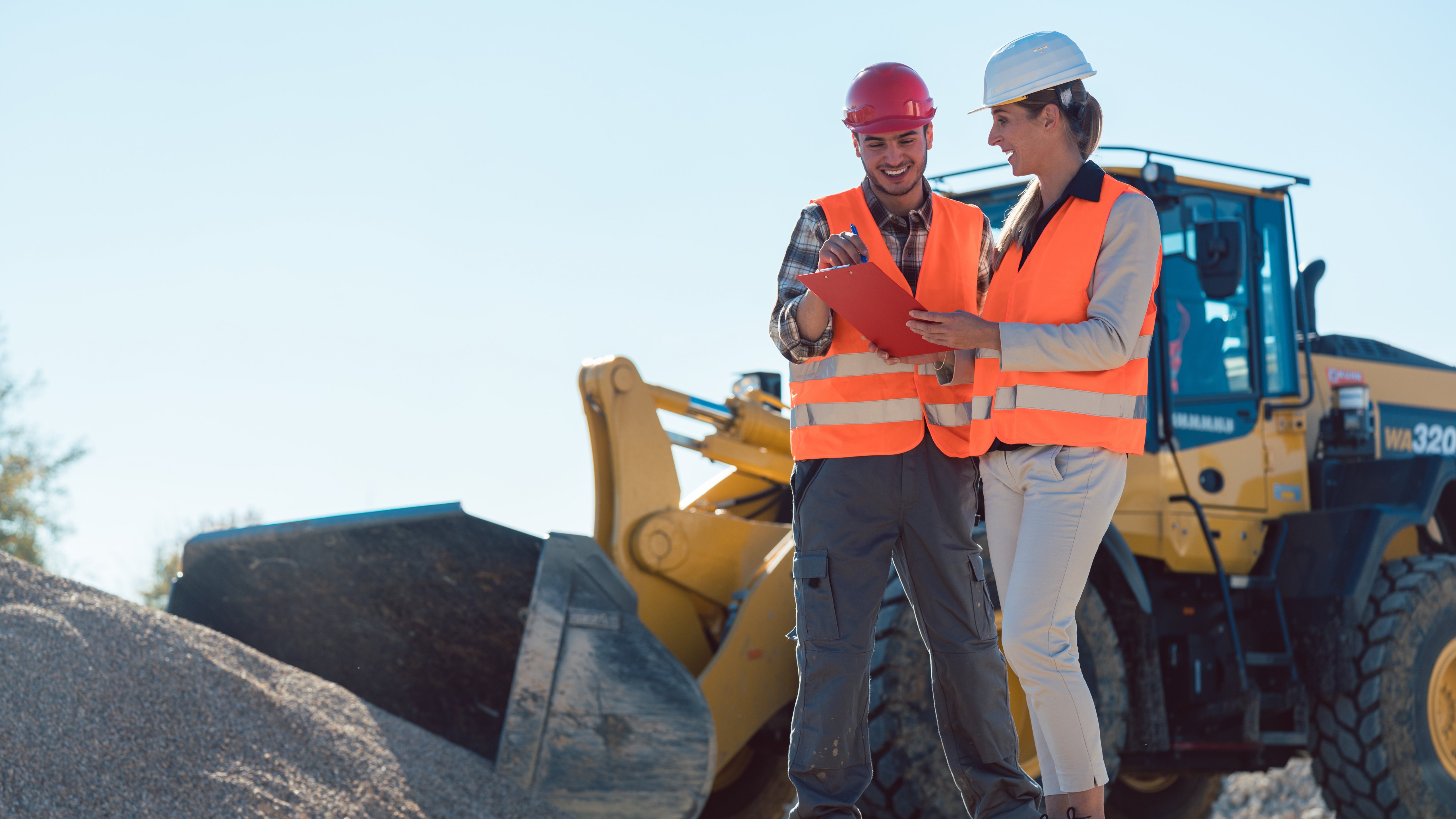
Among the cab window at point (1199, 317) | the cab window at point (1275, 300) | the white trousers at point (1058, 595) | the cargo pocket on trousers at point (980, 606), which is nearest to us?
the white trousers at point (1058, 595)

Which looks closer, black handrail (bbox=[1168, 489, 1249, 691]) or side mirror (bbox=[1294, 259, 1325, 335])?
black handrail (bbox=[1168, 489, 1249, 691])

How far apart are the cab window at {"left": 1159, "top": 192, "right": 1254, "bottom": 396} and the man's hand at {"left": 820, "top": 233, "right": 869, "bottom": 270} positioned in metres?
2.91

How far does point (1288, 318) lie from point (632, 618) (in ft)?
11.6

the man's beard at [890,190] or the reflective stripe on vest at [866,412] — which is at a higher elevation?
the man's beard at [890,190]

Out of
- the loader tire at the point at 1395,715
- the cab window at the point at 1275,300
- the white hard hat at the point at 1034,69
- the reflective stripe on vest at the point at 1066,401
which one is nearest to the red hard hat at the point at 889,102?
the white hard hat at the point at 1034,69

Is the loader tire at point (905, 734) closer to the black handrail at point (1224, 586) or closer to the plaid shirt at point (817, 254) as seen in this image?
the black handrail at point (1224, 586)

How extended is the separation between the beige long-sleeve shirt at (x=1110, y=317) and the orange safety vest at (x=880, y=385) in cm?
24

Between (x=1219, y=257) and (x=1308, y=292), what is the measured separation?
164 cm

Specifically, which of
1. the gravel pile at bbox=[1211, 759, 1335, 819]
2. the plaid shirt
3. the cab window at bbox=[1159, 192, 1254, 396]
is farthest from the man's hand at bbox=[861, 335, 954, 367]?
the gravel pile at bbox=[1211, 759, 1335, 819]

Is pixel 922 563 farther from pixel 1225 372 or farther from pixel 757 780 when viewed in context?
pixel 1225 372

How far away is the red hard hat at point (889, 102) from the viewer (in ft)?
9.32

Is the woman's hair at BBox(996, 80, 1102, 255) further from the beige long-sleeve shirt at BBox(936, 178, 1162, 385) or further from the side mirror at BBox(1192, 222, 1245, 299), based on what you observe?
the side mirror at BBox(1192, 222, 1245, 299)

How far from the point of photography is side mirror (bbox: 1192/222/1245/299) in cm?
459

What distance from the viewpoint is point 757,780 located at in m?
5.16
